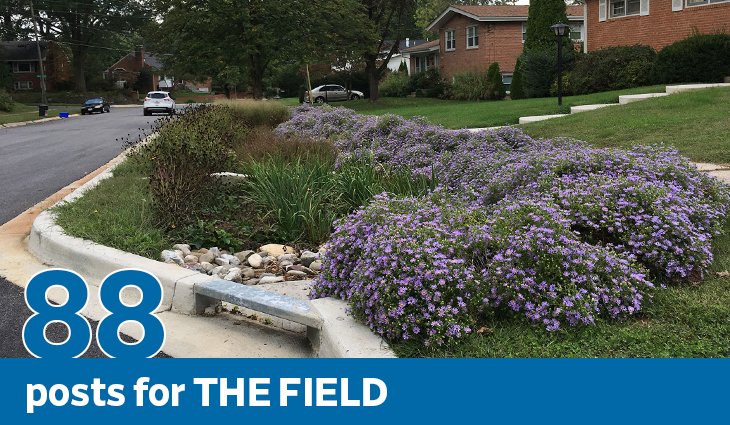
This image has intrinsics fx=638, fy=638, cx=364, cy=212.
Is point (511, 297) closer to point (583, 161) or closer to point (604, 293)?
point (604, 293)

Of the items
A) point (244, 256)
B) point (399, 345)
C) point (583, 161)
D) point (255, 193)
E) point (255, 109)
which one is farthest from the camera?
point (255, 109)

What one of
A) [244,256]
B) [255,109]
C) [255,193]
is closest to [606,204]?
[244,256]

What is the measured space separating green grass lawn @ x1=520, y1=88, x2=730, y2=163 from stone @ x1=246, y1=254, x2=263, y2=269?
554 cm

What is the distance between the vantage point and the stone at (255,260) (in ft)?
18.2

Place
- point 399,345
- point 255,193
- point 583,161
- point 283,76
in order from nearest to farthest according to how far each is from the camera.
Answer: point 399,345 < point 583,161 < point 255,193 < point 283,76

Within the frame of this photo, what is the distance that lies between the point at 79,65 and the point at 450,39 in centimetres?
4453

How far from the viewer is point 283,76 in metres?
62.9

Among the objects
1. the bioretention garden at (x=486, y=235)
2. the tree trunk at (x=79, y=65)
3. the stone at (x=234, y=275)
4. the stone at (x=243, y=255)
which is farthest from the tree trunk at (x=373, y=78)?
the tree trunk at (x=79, y=65)

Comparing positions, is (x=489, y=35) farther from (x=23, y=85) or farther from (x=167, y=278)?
(x=23, y=85)

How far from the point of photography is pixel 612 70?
21984 mm

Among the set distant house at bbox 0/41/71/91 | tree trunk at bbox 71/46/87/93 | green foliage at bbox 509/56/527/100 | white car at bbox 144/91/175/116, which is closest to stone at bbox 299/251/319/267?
green foliage at bbox 509/56/527/100

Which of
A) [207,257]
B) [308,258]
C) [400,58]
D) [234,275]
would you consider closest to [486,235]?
[308,258]

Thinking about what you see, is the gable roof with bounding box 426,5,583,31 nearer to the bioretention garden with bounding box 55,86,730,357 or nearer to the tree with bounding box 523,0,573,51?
the tree with bounding box 523,0,573,51

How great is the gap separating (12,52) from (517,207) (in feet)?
279
